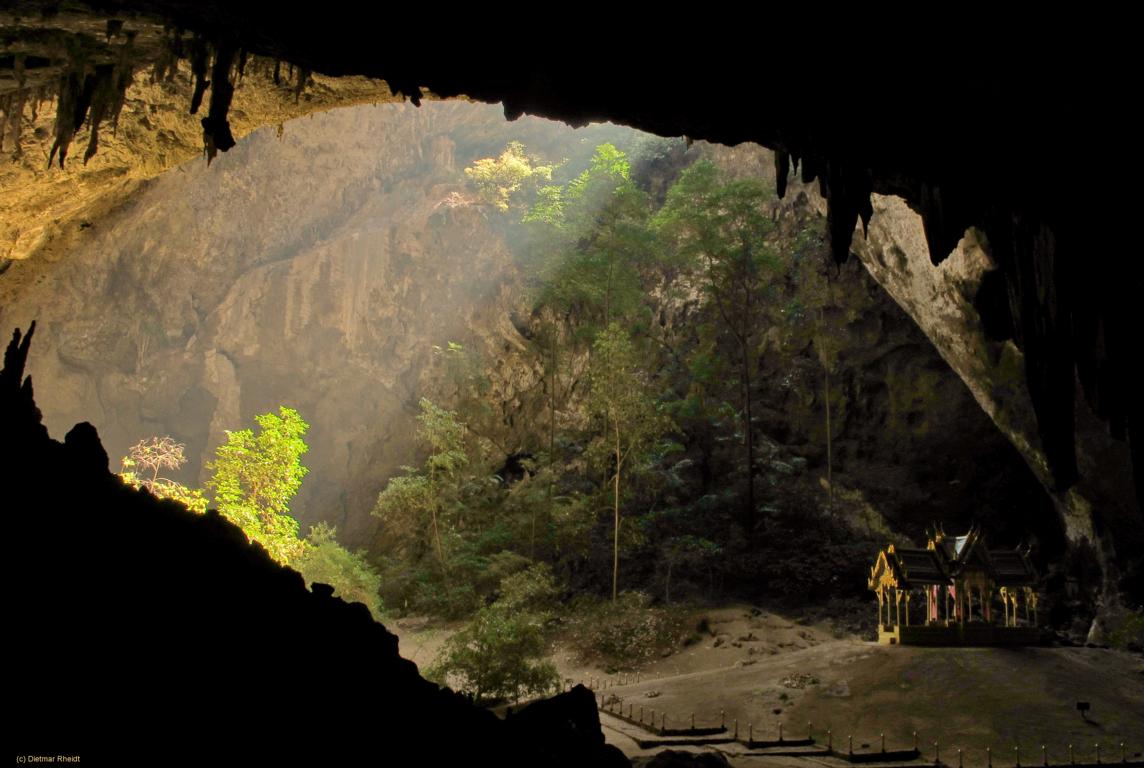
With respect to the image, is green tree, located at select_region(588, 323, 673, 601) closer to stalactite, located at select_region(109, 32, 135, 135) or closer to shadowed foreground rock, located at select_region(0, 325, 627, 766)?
stalactite, located at select_region(109, 32, 135, 135)

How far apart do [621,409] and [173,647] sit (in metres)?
20.6

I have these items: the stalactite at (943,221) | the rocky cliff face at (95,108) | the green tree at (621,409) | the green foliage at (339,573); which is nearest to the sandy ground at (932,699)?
the stalactite at (943,221)

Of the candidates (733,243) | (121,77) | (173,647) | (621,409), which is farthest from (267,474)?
(733,243)

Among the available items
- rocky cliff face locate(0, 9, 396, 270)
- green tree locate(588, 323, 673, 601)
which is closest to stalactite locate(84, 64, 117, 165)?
rocky cliff face locate(0, 9, 396, 270)

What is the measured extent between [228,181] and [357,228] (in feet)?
19.5

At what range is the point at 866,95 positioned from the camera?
8492 millimetres

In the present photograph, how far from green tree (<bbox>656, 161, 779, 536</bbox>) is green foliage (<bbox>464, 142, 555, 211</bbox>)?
35.2 feet

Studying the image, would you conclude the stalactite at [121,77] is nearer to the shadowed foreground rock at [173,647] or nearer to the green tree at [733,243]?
the shadowed foreground rock at [173,647]

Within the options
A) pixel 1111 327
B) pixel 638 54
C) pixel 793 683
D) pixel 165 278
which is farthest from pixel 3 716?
pixel 165 278

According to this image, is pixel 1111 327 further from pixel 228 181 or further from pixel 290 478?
pixel 228 181

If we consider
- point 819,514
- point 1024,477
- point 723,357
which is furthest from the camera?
point 723,357

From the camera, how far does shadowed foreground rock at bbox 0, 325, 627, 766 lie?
465 cm

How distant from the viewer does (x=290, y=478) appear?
2056cm

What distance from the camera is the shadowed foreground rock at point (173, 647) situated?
4.65 meters
